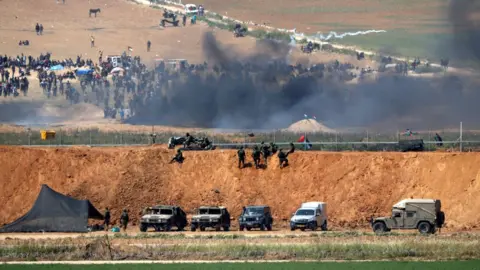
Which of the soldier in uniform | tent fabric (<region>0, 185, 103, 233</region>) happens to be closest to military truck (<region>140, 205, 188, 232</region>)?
tent fabric (<region>0, 185, 103, 233</region>)

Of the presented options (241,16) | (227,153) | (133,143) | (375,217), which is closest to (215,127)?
(133,143)

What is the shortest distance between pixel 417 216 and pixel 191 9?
4260 inches

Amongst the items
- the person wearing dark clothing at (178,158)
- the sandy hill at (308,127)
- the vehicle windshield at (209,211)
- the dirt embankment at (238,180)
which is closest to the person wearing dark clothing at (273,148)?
the dirt embankment at (238,180)

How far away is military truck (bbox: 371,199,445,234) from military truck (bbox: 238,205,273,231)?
7.39 metres

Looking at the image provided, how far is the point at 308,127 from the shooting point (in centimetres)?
10781

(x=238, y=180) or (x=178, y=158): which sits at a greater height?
(x=178, y=158)

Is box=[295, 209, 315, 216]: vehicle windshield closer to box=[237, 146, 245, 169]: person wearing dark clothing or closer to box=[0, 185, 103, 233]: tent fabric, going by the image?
box=[237, 146, 245, 169]: person wearing dark clothing

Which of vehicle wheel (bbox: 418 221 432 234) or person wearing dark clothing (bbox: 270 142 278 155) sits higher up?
person wearing dark clothing (bbox: 270 142 278 155)

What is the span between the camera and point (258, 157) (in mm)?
85625

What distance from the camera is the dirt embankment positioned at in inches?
3184

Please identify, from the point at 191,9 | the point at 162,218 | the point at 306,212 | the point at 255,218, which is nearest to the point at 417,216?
the point at 306,212

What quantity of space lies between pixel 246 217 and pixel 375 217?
27.4ft

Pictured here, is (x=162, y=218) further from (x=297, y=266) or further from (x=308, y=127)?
(x=308, y=127)

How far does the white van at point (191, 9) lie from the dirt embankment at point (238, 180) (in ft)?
287
